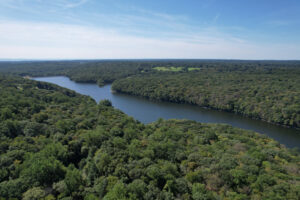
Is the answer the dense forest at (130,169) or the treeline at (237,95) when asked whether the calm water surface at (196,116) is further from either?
the dense forest at (130,169)

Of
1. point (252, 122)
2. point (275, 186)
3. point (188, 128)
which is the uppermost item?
point (275, 186)

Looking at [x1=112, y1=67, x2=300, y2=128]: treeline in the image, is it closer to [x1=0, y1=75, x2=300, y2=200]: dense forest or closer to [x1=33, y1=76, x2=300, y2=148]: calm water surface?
[x1=33, y1=76, x2=300, y2=148]: calm water surface

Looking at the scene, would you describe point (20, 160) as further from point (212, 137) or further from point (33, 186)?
point (212, 137)

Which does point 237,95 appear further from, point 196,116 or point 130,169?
point 130,169

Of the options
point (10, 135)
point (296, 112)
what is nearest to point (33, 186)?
point (10, 135)

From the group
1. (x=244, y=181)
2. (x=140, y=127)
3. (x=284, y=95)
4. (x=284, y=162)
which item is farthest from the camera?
(x=284, y=95)

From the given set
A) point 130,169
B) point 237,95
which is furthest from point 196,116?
point 130,169

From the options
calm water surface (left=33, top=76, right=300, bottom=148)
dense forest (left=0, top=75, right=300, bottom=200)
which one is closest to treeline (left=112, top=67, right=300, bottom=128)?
calm water surface (left=33, top=76, right=300, bottom=148)

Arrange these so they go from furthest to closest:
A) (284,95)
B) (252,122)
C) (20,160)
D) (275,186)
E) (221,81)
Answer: (221,81)
(284,95)
(252,122)
(20,160)
(275,186)

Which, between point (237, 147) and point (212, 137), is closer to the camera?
point (237, 147)

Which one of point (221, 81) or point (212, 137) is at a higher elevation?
point (221, 81)
